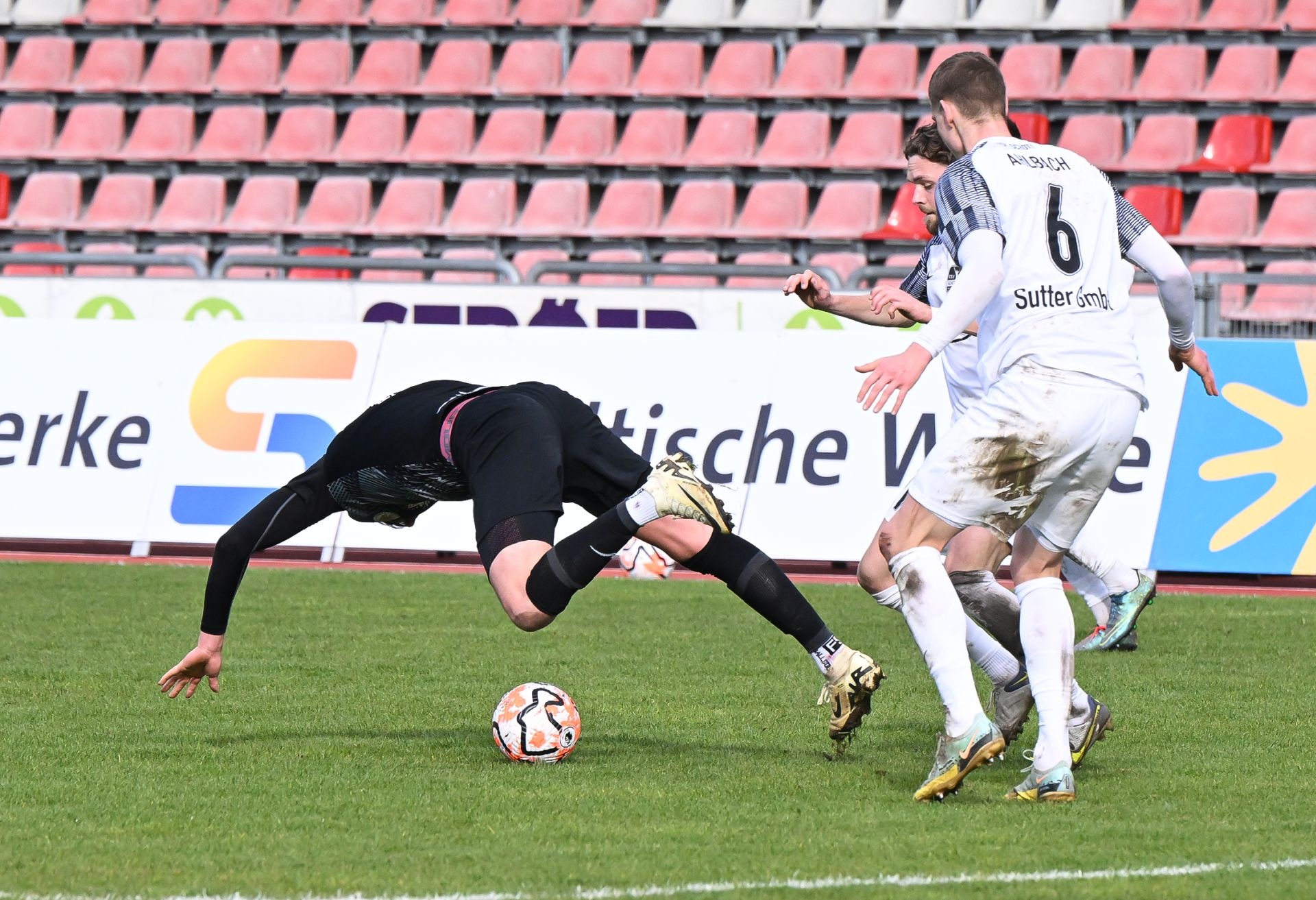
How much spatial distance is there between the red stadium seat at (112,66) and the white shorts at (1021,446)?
16.4 metres

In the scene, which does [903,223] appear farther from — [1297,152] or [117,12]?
[117,12]

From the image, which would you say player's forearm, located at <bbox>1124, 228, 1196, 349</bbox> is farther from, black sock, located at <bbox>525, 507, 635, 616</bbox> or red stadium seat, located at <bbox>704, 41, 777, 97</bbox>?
red stadium seat, located at <bbox>704, 41, 777, 97</bbox>

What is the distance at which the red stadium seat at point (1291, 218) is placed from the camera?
649 inches

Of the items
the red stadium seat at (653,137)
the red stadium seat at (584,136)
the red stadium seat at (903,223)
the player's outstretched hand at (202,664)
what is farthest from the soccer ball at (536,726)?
the red stadium seat at (584,136)

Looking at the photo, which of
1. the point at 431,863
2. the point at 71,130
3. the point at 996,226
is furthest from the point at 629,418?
the point at 71,130

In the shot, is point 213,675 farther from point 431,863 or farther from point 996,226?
point 996,226

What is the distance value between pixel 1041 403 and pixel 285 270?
13.4 meters

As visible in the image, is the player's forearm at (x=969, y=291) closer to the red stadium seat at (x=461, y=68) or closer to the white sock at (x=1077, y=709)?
the white sock at (x=1077, y=709)

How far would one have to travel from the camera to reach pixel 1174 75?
17.6m

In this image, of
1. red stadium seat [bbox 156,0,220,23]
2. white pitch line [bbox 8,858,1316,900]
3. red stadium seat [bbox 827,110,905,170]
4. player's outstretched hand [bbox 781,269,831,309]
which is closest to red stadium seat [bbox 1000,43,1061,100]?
red stadium seat [bbox 827,110,905,170]

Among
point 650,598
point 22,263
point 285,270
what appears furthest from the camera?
point 285,270

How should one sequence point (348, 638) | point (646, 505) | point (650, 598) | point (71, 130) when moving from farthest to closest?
point (71, 130) < point (650, 598) < point (348, 638) < point (646, 505)

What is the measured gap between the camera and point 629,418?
11.9m

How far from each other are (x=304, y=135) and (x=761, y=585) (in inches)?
559
